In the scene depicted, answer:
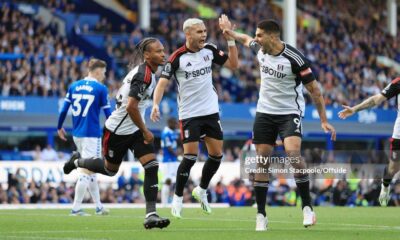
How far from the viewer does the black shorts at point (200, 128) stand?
1416cm

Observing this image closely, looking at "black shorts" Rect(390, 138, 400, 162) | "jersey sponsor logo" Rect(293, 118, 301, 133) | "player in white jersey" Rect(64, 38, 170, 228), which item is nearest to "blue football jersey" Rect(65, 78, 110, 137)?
"player in white jersey" Rect(64, 38, 170, 228)

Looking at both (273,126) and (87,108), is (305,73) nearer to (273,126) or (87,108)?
(273,126)

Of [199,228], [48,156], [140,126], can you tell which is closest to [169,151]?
[48,156]

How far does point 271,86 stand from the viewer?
40.8 ft

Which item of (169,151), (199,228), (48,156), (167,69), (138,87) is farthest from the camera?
(48,156)

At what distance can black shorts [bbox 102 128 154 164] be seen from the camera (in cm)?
1220

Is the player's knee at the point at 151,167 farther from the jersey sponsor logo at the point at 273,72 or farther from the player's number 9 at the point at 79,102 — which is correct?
the player's number 9 at the point at 79,102

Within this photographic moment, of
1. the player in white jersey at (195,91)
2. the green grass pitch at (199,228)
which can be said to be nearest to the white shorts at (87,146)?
the green grass pitch at (199,228)

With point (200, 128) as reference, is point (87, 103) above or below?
above

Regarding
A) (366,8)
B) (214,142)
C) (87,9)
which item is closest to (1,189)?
(214,142)

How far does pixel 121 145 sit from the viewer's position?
491 inches

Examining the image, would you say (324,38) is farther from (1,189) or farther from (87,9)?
(1,189)

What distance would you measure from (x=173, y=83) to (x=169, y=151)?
14.4 meters

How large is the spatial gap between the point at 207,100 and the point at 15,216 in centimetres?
383
